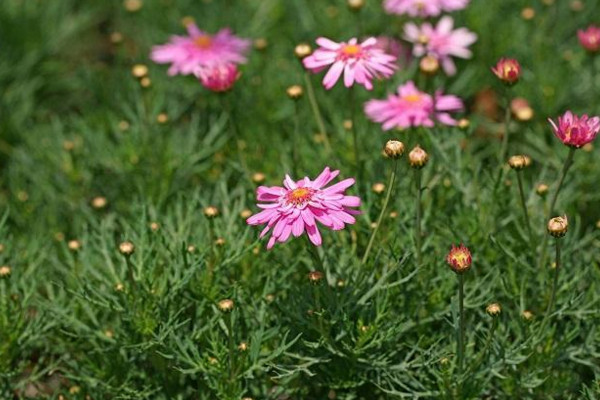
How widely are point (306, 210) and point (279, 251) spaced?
2.41 ft

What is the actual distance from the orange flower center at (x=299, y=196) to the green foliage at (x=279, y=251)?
0.67ft

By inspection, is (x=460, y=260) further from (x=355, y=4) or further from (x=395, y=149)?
(x=355, y=4)

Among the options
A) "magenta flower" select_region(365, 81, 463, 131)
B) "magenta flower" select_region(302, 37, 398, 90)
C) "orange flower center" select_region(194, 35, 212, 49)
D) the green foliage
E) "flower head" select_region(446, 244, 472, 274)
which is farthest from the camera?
"orange flower center" select_region(194, 35, 212, 49)

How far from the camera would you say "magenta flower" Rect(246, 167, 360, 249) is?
2664mm

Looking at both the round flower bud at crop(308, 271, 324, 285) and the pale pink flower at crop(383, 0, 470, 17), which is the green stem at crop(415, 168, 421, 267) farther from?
the pale pink flower at crop(383, 0, 470, 17)

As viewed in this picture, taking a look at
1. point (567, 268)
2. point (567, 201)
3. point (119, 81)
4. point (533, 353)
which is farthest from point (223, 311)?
point (119, 81)

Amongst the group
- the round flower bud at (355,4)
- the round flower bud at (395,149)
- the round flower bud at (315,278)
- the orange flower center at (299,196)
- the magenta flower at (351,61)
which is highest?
the round flower bud at (395,149)

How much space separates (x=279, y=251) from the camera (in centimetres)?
342

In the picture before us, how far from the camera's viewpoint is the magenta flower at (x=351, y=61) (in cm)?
319

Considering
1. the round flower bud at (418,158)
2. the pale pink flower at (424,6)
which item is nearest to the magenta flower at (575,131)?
the round flower bud at (418,158)

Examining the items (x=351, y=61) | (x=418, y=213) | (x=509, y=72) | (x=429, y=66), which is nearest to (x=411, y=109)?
(x=429, y=66)

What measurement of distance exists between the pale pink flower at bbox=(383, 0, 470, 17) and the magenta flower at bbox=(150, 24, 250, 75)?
0.76m

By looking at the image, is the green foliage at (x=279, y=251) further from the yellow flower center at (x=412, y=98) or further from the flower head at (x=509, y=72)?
→ the flower head at (x=509, y=72)

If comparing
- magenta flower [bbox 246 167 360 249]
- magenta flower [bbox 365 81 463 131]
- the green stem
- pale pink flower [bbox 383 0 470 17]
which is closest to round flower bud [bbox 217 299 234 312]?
magenta flower [bbox 246 167 360 249]
